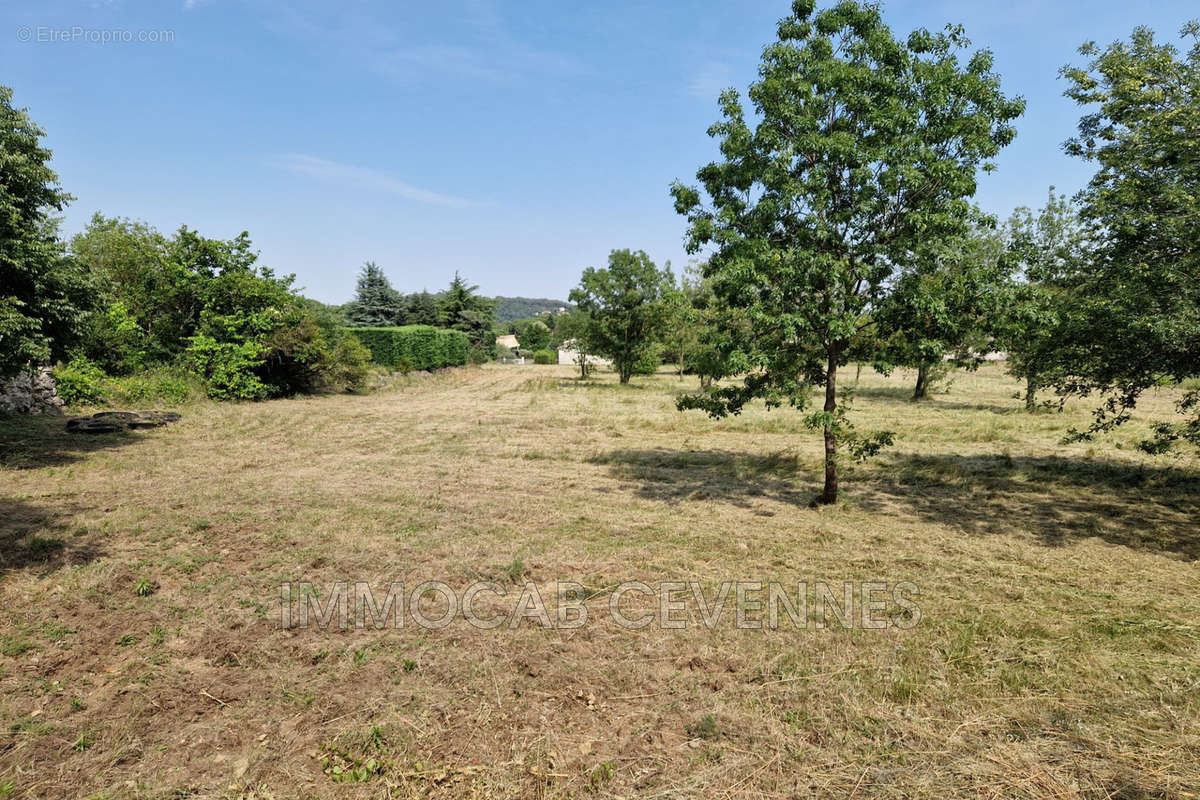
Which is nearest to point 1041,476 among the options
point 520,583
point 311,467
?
point 520,583

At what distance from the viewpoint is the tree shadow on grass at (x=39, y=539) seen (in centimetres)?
648

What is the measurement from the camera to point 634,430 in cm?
1808

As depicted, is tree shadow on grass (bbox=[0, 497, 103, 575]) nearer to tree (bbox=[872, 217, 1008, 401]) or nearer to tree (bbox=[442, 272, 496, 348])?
tree (bbox=[872, 217, 1008, 401])

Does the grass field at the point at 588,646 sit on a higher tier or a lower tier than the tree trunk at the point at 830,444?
lower

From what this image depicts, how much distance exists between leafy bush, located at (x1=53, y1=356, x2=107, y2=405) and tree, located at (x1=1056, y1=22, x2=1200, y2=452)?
80.2 ft

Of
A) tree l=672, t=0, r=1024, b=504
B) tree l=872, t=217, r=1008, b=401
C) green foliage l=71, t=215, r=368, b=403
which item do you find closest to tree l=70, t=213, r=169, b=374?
green foliage l=71, t=215, r=368, b=403

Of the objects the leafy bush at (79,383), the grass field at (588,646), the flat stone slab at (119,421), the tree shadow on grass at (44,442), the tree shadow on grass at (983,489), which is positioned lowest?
the grass field at (588,646)

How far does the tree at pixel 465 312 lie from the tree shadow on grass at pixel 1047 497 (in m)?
51.5

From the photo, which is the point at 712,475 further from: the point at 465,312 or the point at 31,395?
the point at 465,312

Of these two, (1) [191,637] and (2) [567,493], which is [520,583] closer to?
(1) [191,637]

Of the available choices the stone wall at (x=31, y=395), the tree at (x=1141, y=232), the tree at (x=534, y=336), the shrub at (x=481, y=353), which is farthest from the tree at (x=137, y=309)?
the tree at (x=534, y=336)

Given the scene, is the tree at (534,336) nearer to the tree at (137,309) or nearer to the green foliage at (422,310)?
the green foliage at (422,310)

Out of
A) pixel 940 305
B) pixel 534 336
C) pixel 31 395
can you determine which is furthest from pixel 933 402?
pixel 534 336

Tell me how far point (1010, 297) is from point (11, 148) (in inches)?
657
